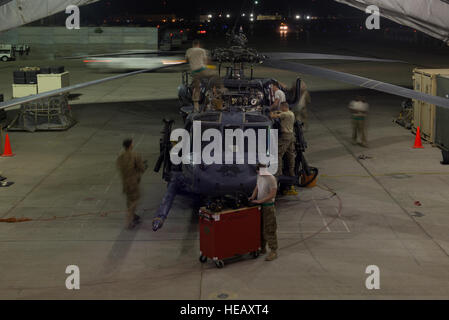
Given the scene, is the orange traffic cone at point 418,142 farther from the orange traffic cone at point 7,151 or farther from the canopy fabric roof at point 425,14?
the orange traffic cone at point 7,151

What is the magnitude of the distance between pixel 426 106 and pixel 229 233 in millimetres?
12050

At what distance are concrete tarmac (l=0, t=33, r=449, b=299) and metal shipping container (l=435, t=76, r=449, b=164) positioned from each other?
43 centimetres

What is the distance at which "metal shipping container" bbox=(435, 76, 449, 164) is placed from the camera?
715 inches

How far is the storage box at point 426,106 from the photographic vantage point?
63.4ft

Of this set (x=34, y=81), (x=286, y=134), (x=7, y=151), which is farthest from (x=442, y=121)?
(x=34, y=81)

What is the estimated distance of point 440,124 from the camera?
61.5 feet

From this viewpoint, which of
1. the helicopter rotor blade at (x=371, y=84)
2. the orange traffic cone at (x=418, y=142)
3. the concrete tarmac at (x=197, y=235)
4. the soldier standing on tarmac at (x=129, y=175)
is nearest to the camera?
the helicopter rotor blade at (x=371, y=84)

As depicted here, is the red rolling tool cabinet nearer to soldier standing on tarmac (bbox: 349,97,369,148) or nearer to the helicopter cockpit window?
the helicopter cockpit window

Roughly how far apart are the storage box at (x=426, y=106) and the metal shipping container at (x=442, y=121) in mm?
258

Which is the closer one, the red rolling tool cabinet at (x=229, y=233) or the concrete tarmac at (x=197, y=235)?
the concrete tarmac at (x=197, y=235)

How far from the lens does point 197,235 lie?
1181 centimetres

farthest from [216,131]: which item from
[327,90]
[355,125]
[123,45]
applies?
[123,45]

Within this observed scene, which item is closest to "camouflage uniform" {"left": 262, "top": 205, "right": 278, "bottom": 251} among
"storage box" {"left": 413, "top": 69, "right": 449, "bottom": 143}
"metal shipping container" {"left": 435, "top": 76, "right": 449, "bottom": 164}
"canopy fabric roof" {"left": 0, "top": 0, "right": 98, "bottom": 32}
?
"canopy fabric roof" {"left": 0, "top": 0, "right": 98, "bottom": 32}

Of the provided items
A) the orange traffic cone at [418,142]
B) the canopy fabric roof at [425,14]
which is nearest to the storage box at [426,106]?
the orange traffic cone at [418,142]
